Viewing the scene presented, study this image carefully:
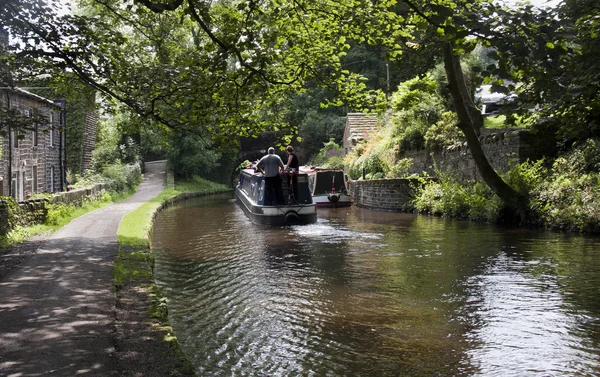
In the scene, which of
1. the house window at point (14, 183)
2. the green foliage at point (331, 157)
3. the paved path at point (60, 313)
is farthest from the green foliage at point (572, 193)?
the green foliage at point (331, 157)

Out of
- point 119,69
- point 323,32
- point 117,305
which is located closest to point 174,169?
point 119,69

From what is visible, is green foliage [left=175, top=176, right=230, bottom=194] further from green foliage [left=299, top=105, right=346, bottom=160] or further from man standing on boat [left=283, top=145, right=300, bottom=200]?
man standing on boat [left=283, top=145, right=300, bottom=200]

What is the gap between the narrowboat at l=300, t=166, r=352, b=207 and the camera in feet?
80.7

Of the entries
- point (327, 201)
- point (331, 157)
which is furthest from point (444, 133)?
point (331, 157)

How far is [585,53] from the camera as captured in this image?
7.07 metres

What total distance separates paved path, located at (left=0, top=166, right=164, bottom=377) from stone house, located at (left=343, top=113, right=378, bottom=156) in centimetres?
2234

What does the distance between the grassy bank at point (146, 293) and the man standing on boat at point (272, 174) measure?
397 centimetres

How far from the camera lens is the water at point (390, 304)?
535 centimetres

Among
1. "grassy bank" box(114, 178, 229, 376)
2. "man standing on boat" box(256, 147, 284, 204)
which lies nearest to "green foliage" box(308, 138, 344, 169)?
"man standing on boat" box(256, 147, 284, 204)

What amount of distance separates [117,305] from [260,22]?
5871mm

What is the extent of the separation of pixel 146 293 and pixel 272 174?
35.9 ft

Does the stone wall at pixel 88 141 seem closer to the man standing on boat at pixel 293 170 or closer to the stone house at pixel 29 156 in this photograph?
the stone house at pixel 29 156

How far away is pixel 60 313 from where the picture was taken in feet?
18.7

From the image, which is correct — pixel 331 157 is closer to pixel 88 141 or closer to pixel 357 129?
pixel 357 129
